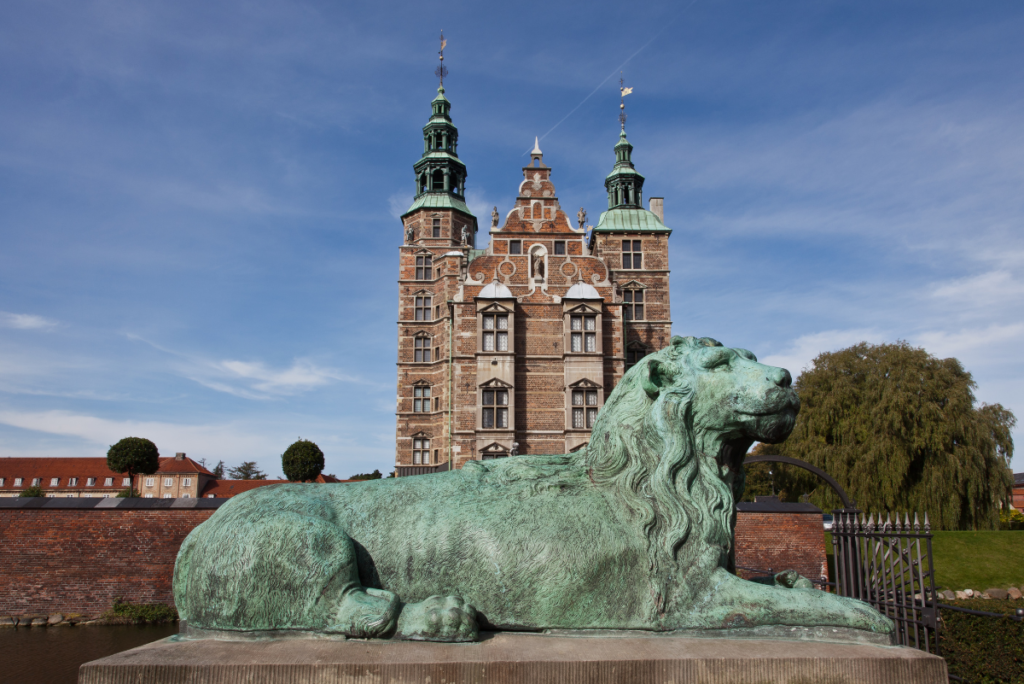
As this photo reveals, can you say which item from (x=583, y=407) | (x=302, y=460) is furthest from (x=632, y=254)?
(x=302, y=460)

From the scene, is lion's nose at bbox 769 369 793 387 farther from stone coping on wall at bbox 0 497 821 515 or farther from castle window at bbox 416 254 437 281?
castle window at bbox 416 254 437 281

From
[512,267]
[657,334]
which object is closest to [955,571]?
[657,334]

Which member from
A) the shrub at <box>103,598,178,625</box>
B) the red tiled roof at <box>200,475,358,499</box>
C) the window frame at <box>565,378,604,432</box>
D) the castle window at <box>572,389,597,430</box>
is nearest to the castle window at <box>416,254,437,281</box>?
the window frame at <box>565,378,604,432</box>

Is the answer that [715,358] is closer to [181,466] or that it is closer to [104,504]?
[104,504]

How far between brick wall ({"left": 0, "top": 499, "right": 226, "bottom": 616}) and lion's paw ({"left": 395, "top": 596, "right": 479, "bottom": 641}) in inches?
500

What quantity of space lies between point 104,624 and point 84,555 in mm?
1340

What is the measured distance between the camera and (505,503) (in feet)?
9.89

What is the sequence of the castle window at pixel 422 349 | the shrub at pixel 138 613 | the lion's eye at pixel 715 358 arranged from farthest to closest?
the castle window at pixel 422 349 < the shrub at pixel 138 613 < the lion's eye at pixel 715 358

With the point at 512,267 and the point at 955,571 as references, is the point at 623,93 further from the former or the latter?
the point at 955,571

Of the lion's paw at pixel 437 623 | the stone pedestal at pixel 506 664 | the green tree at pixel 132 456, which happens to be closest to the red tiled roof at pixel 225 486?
the green tree at pixel 132 456

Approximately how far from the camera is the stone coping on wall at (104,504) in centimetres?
1290

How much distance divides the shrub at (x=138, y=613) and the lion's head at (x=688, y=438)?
1284 cm

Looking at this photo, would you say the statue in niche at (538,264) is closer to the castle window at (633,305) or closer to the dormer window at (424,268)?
the castle window at (633,305)

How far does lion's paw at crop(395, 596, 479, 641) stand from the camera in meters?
2.70
